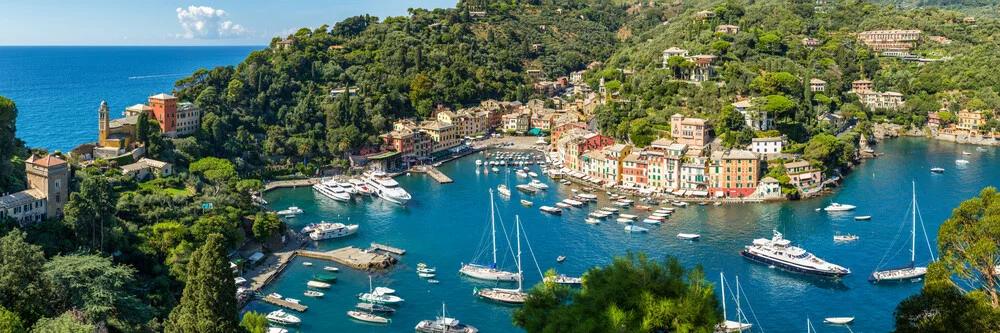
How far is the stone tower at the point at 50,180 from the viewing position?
81.6ft

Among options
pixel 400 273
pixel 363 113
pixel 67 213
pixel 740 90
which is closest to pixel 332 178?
pixel 363 113

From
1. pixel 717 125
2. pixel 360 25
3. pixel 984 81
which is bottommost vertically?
pixel 717 125

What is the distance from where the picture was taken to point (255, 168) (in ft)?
150

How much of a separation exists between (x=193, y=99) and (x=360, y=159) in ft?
41.0

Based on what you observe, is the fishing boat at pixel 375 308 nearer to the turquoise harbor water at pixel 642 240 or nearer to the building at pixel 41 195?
the turquoise harbor water at pixel 642 240

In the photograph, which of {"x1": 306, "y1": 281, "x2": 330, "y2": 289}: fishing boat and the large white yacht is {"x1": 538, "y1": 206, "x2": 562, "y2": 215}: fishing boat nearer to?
the large white yacht

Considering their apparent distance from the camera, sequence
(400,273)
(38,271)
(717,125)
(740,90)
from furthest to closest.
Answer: (740,90)
(717,125)
(400,273)
(38,271)

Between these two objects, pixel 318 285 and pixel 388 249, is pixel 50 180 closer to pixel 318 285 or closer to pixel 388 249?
pixel 318 285

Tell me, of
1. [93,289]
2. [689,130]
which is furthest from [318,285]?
[689,130]

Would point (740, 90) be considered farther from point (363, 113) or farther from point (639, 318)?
point (639, 318)

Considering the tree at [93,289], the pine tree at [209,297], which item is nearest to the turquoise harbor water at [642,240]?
the tree at [93,289]

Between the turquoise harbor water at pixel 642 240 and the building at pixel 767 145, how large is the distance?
4.67 metres

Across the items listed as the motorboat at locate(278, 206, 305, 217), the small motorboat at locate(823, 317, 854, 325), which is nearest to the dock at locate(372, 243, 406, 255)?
the motorboat at locate(278, 206, 305, 217)

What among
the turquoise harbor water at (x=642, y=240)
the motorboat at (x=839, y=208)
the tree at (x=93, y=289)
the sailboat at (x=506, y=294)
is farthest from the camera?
the motorboat at (x=839, y=208)
